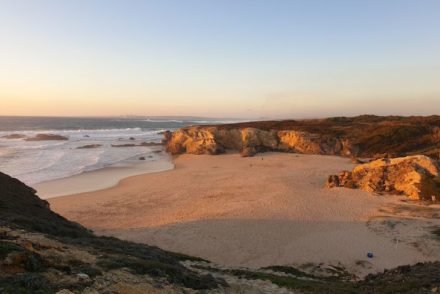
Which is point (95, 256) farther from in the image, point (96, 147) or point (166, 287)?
point (96, 147)

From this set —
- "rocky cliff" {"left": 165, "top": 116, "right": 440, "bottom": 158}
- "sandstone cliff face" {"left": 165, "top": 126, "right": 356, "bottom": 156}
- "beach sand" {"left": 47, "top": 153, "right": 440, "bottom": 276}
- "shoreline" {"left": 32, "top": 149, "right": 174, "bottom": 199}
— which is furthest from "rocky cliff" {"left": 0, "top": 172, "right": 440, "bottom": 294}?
"sandstone cliff face" {"left": 165, "top": 126, "right": 356, "bottom": 156}

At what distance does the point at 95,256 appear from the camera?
10500 mm

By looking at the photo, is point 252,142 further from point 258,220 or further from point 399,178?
point 258,220

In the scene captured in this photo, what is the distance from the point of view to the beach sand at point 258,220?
60.1ft

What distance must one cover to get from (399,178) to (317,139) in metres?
25.4

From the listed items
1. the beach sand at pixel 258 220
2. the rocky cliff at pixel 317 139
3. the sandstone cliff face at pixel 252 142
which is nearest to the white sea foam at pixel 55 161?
the sandstone cliff face at pixel 252 142

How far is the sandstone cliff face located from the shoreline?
9.58 meters

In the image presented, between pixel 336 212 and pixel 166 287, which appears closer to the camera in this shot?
pixel 166 287

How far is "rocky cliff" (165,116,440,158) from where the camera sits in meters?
50.5

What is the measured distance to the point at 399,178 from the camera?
96.5ft

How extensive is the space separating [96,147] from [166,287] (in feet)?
203

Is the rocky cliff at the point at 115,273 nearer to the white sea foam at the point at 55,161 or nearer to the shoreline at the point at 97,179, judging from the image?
the shoreline at the point at 97,179

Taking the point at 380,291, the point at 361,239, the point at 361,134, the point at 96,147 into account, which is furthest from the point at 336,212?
the point at 96,147

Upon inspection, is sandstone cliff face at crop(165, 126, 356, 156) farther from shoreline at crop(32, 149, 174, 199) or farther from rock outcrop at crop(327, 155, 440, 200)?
rock outcrop at crop(327, 155, 440, 200)
